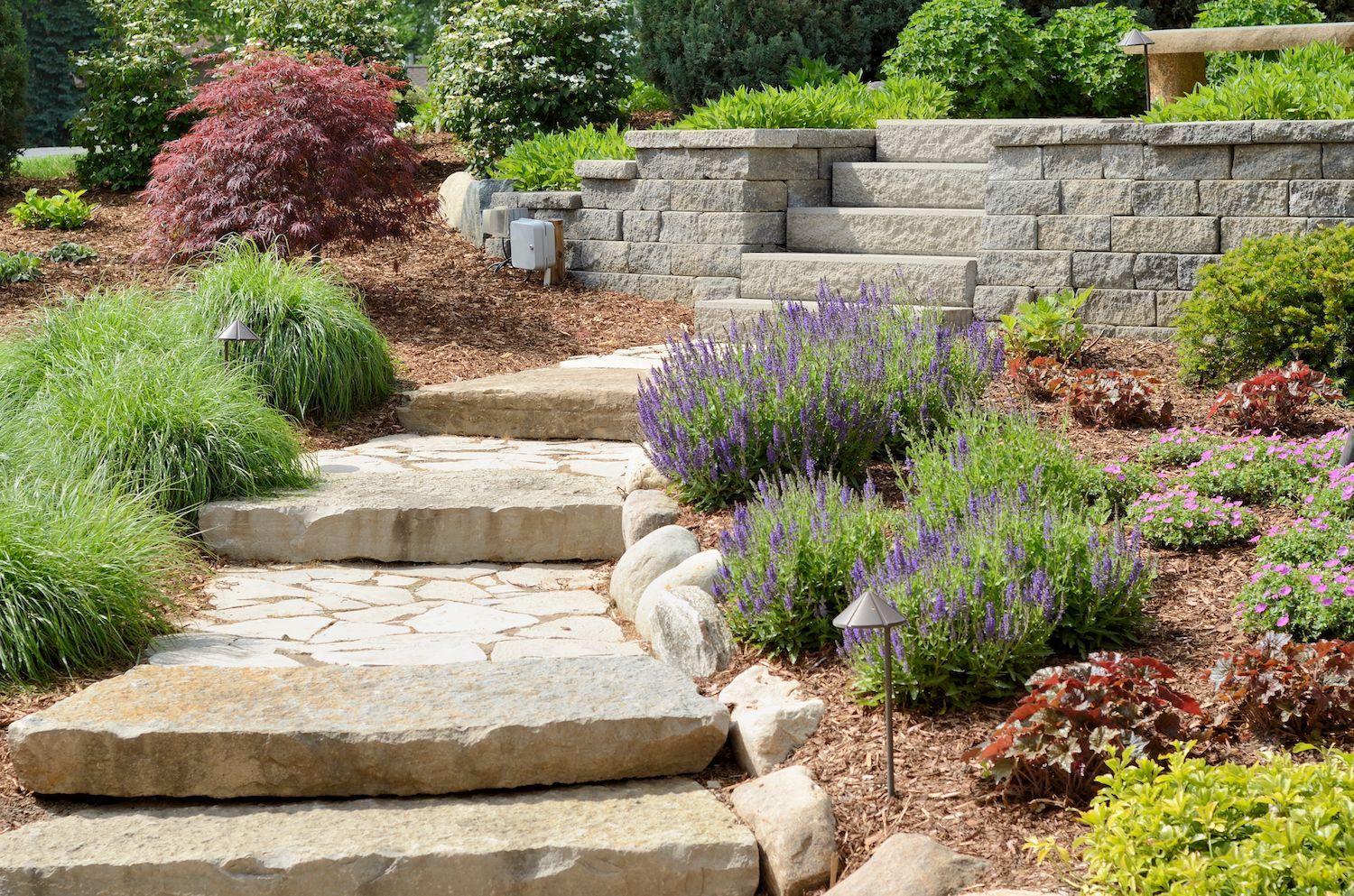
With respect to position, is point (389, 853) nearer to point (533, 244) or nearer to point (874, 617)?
point (874, 617)

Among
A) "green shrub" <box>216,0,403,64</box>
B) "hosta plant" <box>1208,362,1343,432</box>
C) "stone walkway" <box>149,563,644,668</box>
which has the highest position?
"green shrub" <box>216,0,403,64</box>

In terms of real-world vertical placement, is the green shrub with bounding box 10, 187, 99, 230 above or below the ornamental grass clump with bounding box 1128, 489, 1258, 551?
above

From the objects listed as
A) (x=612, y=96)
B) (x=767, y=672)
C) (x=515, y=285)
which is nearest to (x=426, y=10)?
(x=612, y=96)

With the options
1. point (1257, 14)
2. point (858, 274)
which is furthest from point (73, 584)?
point (1257, 14)

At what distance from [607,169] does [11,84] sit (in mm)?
7279

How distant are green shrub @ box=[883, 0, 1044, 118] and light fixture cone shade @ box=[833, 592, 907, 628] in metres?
7.16

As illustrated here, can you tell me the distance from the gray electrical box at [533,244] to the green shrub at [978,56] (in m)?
2.84

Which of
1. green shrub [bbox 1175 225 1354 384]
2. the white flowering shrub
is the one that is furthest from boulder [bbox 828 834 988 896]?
the white flowering shrub

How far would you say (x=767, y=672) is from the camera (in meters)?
3.61

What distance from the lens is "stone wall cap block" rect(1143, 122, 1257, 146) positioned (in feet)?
20.4

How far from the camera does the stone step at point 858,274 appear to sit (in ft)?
22.9

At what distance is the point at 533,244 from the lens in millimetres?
8602

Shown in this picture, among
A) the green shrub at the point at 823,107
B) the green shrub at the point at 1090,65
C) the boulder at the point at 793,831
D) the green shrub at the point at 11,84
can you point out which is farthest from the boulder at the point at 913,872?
the green shrub at the point at 11,84

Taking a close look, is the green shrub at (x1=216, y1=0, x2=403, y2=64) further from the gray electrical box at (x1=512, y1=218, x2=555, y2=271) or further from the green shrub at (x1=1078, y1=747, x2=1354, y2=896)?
the green shrub at (x1=1078, y1=747, x2=1354, y2=896)
